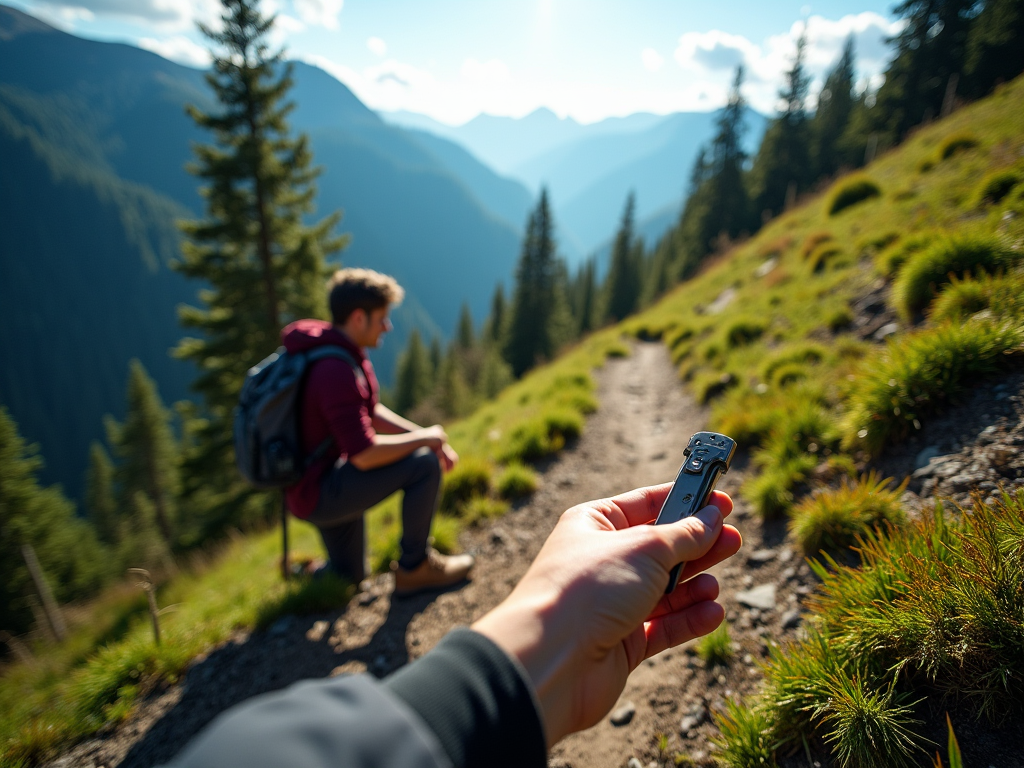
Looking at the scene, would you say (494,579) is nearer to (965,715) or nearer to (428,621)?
(428,621)

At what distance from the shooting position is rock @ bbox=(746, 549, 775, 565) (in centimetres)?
331

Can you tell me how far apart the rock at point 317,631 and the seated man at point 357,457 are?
503 millimetres

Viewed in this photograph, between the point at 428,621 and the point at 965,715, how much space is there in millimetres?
3211

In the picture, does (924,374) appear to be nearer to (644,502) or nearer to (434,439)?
(644,502)

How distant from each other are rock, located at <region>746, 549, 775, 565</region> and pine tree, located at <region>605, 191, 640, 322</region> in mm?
42579

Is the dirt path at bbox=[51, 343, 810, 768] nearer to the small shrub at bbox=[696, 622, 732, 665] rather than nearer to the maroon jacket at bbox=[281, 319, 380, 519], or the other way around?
the small shrub at bbox=[696, 622, 732, 665]

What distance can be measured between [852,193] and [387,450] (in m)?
14.2

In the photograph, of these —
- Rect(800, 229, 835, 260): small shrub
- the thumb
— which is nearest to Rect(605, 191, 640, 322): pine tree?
Rect(800, 229, 835, 260): small shrub

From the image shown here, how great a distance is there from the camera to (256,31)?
13055 mm

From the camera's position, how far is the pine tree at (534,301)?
35.9 meters

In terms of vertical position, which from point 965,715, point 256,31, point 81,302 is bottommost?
point 81,302

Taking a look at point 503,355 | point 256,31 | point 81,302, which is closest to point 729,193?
point 503,355

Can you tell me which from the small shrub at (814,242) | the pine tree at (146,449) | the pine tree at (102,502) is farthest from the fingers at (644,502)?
the pine tree at (102,502)

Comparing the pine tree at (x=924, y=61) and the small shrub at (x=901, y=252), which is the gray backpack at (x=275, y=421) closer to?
the small shrub at (x=901, y=252)
